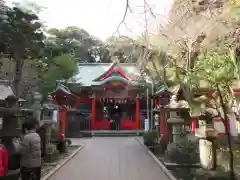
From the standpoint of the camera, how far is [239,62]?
498cm

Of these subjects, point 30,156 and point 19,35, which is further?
point 19,35

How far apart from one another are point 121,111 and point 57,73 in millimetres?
7701

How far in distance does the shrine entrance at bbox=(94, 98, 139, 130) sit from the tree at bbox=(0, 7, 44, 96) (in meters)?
8.87

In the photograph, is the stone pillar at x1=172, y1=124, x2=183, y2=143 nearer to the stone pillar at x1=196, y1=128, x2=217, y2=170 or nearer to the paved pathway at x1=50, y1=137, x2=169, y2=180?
the paved pathway at x1=50, y1=137, x2=169, y2=180

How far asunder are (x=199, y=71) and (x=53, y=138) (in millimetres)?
7792

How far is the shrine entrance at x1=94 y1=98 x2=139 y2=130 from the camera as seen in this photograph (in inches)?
939

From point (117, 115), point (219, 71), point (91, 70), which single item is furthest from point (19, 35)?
point (91, 70)

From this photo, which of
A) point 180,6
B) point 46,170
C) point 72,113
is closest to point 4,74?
point 72,113

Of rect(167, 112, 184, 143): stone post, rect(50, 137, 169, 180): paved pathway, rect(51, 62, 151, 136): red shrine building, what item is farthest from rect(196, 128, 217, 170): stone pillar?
rect(51, 62, 151, 136): red shrine building

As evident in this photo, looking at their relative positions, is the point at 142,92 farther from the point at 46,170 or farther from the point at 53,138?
the point at 46,170

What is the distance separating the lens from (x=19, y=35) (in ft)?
51.3

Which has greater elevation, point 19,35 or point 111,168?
point 19,35

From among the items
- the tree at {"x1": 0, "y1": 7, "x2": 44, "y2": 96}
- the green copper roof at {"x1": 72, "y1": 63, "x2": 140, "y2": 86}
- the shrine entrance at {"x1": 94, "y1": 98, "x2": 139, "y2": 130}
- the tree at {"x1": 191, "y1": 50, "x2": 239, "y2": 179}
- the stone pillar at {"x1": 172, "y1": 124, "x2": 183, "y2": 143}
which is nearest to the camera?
the tree at {"x1": 191, "y1": 50, "x2": 239, "y2": 179}

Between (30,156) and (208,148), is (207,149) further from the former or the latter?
(30,156)
